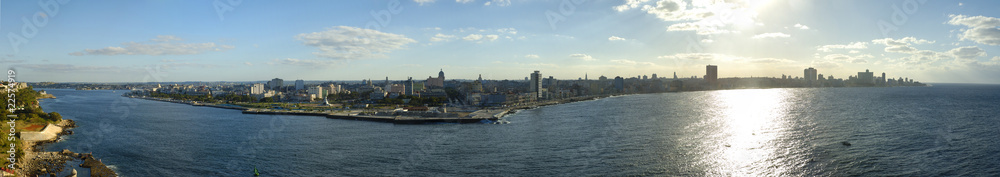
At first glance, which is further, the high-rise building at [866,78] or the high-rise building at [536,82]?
the high-rise building at [866,78]

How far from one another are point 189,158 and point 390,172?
818cm

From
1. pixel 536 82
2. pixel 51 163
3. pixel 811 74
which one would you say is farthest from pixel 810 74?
pixel 51 163

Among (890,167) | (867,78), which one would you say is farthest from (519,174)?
(867,78)

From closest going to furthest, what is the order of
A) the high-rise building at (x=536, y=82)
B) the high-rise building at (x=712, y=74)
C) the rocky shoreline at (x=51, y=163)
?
the rocky shoreline at (x=51, y=163)
the high-rise building at (x=536, y=82)
the high-rise building at (x=712, y=74)

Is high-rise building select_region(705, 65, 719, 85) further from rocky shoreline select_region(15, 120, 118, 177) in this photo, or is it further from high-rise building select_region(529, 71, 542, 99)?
rocky shoreline select_region(15, 120, 118, 177)

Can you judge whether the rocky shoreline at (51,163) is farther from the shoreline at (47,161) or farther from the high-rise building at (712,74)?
the high-rise building at (712,74)

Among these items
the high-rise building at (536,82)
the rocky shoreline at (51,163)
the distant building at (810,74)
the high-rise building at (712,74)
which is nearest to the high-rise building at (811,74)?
the distant building at (810,74)

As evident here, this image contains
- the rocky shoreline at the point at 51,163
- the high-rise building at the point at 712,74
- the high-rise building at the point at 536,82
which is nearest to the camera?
the rocky shoreline at the point at 51,163

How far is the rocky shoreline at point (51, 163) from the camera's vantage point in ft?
50.7

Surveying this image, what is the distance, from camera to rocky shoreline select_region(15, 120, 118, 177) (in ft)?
50.7

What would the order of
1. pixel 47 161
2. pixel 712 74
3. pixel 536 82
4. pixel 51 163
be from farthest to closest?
pixel 712 74
pixel 536 82
pixel 47 161
pixel 51 163

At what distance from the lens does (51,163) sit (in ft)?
55.3

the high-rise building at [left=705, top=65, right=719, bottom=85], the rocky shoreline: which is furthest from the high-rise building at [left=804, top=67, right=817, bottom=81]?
the rocky shoreline

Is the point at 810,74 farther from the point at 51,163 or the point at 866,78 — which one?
the point at 51,163
